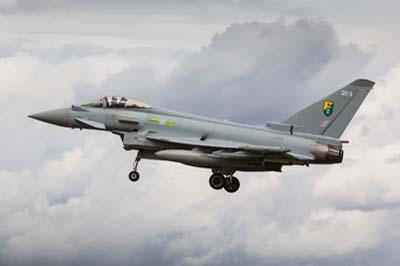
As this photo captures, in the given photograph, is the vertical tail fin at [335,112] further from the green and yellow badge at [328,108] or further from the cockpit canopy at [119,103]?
the cockpit canopy at [119,103]

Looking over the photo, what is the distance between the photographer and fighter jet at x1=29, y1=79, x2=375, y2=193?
71500mm

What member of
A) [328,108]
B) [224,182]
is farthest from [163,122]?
[328,108]

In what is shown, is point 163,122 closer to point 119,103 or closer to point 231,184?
point 119,103

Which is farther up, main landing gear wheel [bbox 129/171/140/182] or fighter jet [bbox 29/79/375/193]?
fighter jet [bbox 29/79/375/193]

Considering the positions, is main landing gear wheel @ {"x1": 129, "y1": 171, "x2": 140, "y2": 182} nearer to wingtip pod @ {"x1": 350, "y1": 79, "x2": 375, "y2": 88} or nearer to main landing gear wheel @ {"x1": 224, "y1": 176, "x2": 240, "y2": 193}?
main landing gear wheel @ {"x1": 224, "y1": 176, "x2": 240, "y2": 193}

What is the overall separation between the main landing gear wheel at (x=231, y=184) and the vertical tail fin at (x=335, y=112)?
13.0 feet

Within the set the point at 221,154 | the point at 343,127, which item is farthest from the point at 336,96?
the point at 221,154

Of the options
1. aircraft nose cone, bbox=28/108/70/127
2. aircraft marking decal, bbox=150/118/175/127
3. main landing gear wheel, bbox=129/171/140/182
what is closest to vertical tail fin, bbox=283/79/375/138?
aircraft marking decal, bbox=150/118/175/127

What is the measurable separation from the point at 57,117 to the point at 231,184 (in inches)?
375

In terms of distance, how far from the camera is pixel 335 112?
2859 inches

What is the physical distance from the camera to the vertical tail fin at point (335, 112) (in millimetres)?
72375

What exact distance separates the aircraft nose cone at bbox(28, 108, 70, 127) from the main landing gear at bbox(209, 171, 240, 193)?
26.3 feet

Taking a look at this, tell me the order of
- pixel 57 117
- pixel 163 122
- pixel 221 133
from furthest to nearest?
1. pixel 57 117
2. pixel 163 122
3. pixel 221 133

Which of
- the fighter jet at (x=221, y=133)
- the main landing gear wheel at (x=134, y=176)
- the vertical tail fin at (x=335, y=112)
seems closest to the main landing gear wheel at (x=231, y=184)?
the fighter jet at (x=221, y=133)
